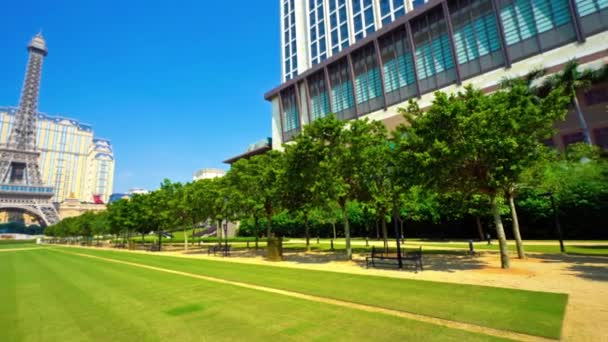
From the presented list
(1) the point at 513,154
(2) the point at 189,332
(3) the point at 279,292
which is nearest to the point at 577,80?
(1) the point at 513,154

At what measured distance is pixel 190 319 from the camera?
8031mm

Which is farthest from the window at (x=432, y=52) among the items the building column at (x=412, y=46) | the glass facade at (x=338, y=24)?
the glass facade at (x=338, y=24)

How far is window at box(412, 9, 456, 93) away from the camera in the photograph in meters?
49.2

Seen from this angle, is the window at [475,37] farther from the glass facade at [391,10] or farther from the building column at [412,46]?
the glass facade at [391,10]

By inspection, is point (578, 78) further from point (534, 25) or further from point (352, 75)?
point (352, 75)

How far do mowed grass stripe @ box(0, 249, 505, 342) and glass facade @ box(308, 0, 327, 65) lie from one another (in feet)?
249

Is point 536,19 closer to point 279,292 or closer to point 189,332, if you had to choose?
point 279,292

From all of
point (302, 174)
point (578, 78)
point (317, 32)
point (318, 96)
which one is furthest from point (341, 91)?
point (302, 174)

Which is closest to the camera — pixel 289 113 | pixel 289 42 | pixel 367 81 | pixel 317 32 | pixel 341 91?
pixel 367 81

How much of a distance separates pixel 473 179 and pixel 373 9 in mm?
62661

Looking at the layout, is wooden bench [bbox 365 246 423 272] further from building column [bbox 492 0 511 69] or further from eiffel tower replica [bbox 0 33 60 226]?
eiffel tower replica [bbox 0 33 60 226]

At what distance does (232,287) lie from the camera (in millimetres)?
12445

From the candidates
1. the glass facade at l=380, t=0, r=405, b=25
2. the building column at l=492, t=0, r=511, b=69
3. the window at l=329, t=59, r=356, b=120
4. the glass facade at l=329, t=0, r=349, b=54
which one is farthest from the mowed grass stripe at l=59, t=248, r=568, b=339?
the glass facade at l=329, t=0, r=349, b=54

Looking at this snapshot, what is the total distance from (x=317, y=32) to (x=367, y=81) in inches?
1150
